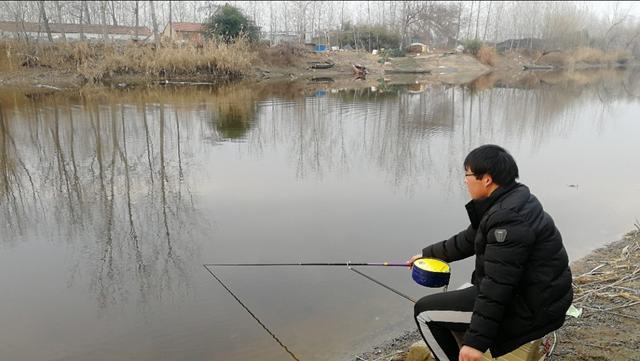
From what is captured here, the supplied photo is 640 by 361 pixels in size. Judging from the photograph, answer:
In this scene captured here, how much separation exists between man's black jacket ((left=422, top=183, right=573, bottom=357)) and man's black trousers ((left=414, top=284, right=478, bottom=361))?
0.21m

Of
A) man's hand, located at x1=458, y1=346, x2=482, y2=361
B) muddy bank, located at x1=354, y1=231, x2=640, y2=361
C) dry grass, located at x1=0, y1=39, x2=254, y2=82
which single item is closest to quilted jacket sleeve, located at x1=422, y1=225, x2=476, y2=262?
man's hand, located at x1=458, y1=346, x2=482, y2=361

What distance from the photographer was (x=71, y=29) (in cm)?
4675

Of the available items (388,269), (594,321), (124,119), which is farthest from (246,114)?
(594,321)

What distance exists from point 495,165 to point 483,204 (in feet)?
0.66

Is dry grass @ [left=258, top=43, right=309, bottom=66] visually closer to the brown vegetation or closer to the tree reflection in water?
the tree reflection in water

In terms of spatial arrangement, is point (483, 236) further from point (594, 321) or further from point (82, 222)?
point (82, 222)

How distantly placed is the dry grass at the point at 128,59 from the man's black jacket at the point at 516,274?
2766 cm

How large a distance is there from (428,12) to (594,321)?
174 ft

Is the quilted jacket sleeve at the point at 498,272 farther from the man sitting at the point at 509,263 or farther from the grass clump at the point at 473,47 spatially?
the grass clump at the point at 473,47

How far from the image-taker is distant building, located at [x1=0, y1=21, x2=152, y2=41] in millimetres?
31141

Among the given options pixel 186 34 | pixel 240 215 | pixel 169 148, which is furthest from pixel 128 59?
pixel 240 215

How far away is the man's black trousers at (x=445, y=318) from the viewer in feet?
8.36

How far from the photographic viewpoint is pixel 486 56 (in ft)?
153

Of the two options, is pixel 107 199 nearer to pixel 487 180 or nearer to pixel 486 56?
pixel 487 180
